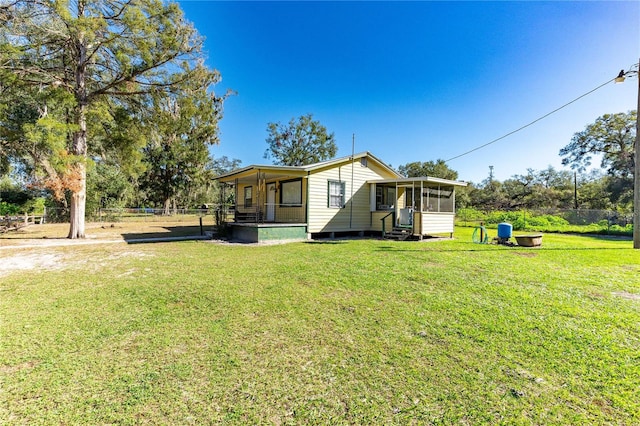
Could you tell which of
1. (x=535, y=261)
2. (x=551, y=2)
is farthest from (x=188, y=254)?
(x=551, y=2)

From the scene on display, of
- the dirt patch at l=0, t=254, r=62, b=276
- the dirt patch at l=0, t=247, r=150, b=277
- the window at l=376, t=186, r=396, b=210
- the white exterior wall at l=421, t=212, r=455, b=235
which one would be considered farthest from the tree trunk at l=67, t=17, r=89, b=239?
the white exterior wall at l=421, t=212, r=455, b=235

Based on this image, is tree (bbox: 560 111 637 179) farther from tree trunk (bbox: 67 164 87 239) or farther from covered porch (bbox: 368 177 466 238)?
tree trunk (bbox: 67 164 87 239)

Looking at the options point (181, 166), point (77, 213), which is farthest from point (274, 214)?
point (181, 166)

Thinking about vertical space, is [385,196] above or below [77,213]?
above

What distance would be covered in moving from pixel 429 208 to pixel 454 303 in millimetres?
9004

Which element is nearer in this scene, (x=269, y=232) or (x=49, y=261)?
(x=49, y=261)

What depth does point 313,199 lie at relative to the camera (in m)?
12.1

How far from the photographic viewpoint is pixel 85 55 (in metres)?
11.5

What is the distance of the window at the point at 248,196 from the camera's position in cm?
1570

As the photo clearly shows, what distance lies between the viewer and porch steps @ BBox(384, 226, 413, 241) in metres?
11.9

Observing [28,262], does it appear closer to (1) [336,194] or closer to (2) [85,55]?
(2) [85,55]

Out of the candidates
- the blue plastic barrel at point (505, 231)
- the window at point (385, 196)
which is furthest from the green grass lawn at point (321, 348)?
the window at point (385, 196)

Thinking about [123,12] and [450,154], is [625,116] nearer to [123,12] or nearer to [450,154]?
[450,154]

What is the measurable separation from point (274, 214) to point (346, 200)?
3717mm
